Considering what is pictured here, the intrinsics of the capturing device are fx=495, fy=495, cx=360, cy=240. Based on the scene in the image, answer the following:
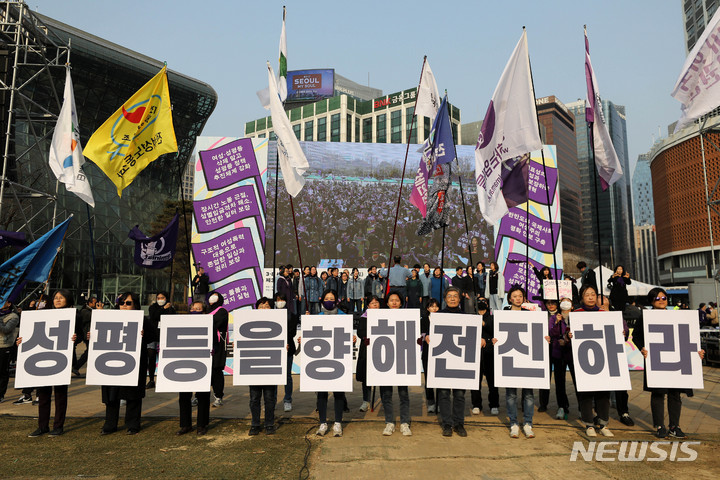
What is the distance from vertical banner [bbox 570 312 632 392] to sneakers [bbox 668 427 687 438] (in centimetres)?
72

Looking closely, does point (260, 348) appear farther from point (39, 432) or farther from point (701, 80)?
point (701, 80)

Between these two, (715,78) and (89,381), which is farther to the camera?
(715,78)

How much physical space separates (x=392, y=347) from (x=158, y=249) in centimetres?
700

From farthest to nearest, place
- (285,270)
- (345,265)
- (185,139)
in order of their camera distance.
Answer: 1. (185,139)
2. (345,265)
3. (285,270)

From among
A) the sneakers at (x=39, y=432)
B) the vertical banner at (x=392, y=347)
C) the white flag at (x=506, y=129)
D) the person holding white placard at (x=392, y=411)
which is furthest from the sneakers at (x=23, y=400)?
the white flag at (x=506, y=129)

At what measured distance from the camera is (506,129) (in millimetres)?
7984

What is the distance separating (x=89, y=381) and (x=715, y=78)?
10.1 meters

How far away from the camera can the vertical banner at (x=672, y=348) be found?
241 inches

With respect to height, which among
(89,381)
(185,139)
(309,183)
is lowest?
(89,381)

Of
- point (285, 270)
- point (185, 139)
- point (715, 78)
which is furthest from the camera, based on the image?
point (185, 139)

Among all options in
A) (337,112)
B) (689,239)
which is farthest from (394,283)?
(337,112)

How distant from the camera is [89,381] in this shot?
6.45m

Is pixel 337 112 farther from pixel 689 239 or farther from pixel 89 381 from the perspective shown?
pixel 89 381

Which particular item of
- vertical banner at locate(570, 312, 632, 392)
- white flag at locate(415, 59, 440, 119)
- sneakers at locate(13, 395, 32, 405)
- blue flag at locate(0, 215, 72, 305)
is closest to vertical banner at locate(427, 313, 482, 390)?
vertical banner at locate(570, 312, 632, 392)
